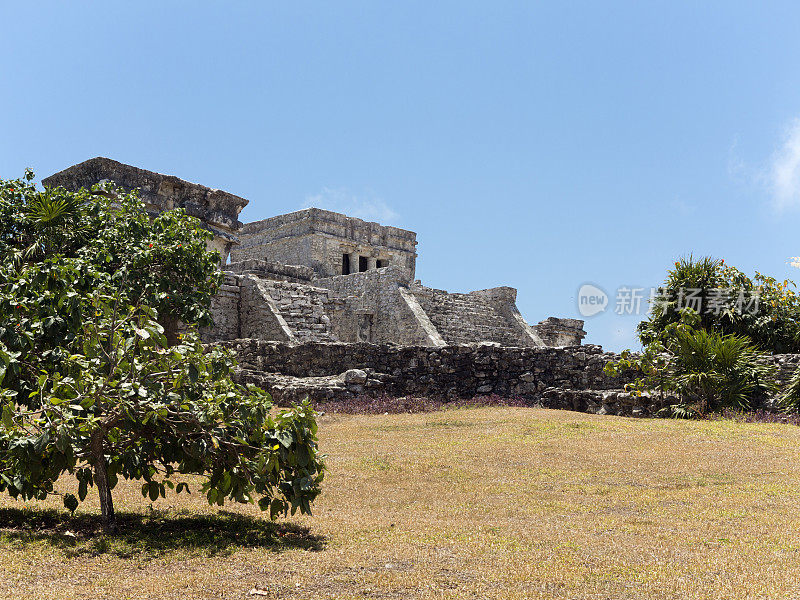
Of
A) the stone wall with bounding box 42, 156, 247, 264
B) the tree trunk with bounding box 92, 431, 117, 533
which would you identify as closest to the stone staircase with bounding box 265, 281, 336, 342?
the stone wall with bounding box 42, 156, 247, 264

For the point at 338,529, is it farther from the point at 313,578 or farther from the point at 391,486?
the point at 391,486

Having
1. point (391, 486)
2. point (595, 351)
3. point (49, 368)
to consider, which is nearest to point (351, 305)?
point (595, 351)

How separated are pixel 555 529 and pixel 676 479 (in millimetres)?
2393

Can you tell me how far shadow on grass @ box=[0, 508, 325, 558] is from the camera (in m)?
4.93

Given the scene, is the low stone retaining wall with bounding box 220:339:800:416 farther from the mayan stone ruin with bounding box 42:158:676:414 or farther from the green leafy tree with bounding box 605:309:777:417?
the green leafy tree with bounding box 605:309:777:417

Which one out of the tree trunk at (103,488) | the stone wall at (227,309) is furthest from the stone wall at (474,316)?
the tree trunk at (103,488)

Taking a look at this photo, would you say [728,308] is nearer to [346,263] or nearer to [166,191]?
[166,191]

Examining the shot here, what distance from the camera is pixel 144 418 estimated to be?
16.2 feet

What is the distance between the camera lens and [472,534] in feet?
17.4

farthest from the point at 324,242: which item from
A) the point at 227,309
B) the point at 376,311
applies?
the point at 227,309

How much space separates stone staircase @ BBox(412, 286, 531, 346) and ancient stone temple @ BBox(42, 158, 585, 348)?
4 cm

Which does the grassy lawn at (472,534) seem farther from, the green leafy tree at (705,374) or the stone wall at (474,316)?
the stone wall at (474,316)

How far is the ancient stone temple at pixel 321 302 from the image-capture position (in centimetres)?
1855

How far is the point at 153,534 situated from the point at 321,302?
1589 cm
